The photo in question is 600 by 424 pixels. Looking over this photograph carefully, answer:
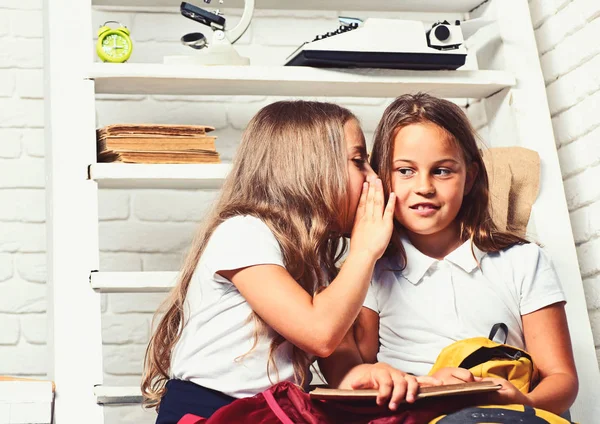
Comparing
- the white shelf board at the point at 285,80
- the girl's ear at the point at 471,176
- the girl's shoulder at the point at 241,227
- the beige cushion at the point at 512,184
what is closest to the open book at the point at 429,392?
the girl's shoulder at the point at 241,227

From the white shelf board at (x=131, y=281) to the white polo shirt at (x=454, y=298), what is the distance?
50 centimetres

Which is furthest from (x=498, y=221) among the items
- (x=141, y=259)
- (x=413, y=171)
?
(x=141, y=259)

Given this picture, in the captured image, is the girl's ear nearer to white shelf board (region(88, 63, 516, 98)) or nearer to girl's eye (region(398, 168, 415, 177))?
girl's eye (region(398, 168, 415, 177))

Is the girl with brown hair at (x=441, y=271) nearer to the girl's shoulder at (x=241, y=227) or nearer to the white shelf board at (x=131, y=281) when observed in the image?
the girl's shoulder at (x=241, y=227)

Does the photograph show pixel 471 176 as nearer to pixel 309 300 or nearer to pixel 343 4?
pixel 309 300

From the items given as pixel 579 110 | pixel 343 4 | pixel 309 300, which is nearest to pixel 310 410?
pixel 309 300

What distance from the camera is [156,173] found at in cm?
201

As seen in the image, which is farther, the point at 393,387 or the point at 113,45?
the point at 113,45

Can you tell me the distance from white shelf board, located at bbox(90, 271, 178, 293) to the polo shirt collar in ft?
1.86

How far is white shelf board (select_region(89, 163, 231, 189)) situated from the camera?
199cm

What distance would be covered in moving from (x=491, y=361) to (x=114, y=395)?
0.86 meters

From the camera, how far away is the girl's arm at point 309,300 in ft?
4.86

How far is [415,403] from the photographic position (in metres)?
1.34

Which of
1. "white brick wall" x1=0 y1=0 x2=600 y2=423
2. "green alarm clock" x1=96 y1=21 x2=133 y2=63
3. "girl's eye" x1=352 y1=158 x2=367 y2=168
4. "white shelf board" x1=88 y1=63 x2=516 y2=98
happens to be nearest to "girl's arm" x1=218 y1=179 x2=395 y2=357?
"girl's eye" x1=352 y1=158 x2=367 y2=168
